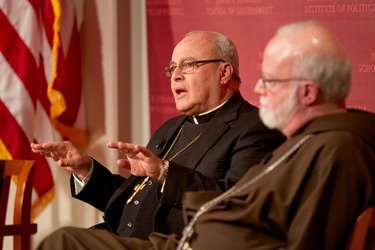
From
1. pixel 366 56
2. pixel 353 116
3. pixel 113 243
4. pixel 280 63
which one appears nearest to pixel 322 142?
pixel 353 116

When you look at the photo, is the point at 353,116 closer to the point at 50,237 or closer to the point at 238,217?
the point at 238,217

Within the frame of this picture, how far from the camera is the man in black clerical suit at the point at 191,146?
3.10 meters

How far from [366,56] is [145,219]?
1.46 m

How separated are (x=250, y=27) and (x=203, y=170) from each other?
141 centimetres

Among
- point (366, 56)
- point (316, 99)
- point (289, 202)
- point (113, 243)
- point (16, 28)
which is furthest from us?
point (16, 28)

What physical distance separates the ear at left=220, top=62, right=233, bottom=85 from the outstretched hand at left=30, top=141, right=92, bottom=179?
2.31 ft

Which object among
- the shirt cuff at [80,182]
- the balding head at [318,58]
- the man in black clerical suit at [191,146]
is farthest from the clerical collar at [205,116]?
the balding head at [318,58]

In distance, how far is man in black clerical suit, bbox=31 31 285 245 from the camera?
310 cm

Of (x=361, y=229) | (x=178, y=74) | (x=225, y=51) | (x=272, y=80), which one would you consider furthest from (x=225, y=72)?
(x=361, y=229)

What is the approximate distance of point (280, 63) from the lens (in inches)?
92.0

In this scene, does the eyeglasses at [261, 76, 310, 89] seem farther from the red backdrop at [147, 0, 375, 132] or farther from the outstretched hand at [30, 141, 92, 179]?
the red backdrop at [147, 0, 375, 132]

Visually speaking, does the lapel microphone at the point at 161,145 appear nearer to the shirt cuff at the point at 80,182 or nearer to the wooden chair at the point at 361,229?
the shirt cuff at the point at 80,182

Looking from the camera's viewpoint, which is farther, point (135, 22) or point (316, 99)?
point (135, 22)

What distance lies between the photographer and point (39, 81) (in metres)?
4.81
